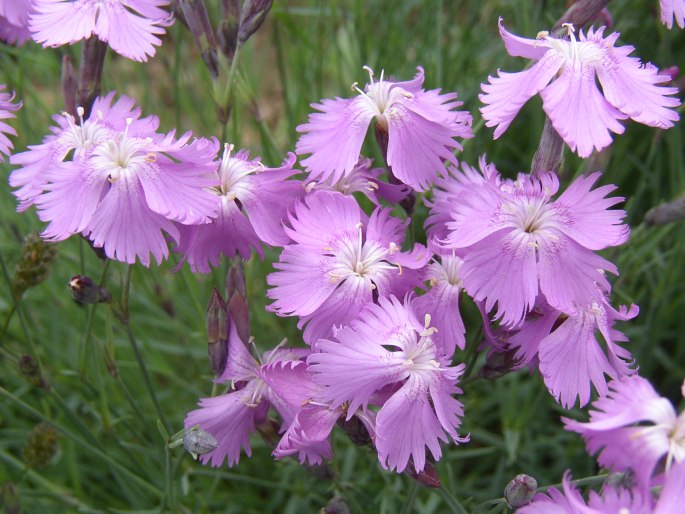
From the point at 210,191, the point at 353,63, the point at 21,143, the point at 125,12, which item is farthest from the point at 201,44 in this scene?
the point at 21,143

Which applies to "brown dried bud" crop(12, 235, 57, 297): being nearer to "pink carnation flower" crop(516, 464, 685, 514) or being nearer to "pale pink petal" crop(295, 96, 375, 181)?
"pale pink petal" crop(295, 96, 375, 181)

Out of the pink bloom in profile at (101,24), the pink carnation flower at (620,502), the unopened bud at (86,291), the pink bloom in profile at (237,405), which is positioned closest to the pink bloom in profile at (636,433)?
the pink carnation flower at (620,502)

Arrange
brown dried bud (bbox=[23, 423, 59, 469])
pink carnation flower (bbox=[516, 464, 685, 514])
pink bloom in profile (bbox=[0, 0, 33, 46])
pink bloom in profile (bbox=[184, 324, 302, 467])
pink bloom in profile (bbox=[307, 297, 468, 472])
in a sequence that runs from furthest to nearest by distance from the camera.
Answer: brown dried bud (bbox=[23, 423, 59, 469]) → pink bloom in profile (bbox=[0, 0, 33, 46]) → pink bloom in profile (bbox=[184, 324, 302, 467]) → pink bloom in profile (bbox=[307, 297, 468, 472]) → pink carnation flower (bbox=[516, 464, 685, 514])

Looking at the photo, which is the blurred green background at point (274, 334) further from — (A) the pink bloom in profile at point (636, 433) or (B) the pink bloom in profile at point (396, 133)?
(A) the pink bloom in profile at point (636, 433)

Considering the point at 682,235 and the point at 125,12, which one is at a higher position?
the point at 125,12

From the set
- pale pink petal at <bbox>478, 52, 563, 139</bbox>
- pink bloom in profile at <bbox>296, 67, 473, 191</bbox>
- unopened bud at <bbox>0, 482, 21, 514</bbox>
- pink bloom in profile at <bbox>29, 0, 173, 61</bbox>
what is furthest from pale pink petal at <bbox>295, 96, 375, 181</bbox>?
unopened bud at <bbox>0, 482, 21, 514</bbox>

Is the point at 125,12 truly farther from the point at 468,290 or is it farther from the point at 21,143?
the point at 21,143
